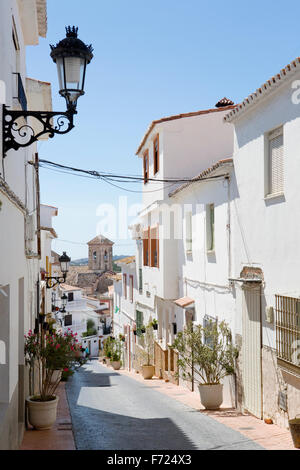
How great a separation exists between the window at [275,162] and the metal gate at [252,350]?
214cm

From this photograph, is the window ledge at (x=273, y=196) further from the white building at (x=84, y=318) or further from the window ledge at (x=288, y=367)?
the white building at (x=84, y=318)

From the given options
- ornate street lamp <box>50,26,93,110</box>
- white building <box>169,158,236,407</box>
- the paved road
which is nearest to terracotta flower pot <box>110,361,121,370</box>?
white building <box>169,158,236,407</box>

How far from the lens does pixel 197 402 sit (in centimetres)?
1465

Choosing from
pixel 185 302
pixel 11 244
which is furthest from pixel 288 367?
pixel 185 302

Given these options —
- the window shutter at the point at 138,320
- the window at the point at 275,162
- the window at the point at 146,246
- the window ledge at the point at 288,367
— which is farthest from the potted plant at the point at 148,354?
the window at the point at 275,162

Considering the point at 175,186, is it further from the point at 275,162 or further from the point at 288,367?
the point at 288,367

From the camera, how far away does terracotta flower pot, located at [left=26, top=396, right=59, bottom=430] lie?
944cm

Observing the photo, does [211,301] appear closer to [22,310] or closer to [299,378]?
[299,378]

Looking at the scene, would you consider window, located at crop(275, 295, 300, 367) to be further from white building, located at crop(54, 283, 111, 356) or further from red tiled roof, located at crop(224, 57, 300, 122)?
white building, located at crop(54, 283, 111, 356)

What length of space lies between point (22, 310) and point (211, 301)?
7.20 m

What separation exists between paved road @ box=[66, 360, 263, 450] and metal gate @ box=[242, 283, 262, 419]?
3.49 ft

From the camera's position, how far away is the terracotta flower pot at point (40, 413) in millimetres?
9438
